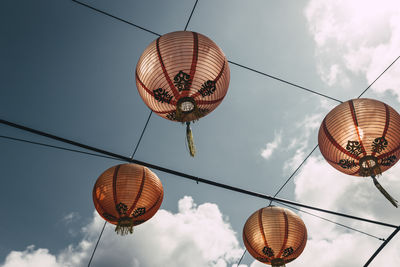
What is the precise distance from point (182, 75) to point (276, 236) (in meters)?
3.09

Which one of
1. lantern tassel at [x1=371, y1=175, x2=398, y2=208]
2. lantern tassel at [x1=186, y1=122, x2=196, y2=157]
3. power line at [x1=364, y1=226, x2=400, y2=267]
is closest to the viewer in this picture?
lantern tassel at [x1=186, y1=122, x2=196, y2=157]

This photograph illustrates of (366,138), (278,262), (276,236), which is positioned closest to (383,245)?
(278,262)

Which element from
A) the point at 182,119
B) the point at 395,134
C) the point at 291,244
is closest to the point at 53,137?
the point at 182,119

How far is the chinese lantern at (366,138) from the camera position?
3.44 metres

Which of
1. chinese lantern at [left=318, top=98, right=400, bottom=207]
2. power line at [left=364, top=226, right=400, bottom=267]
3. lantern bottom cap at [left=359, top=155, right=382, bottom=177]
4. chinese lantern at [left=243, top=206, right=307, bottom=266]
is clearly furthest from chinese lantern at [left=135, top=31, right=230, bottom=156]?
power line at [left=364, top=226, right=400, bottom=267]

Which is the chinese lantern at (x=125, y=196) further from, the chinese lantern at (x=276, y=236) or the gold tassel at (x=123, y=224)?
the chinese lantern at (x=276, y=236)

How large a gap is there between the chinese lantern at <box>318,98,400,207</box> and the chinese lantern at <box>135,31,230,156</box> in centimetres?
173

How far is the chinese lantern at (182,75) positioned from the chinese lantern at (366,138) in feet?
5.67

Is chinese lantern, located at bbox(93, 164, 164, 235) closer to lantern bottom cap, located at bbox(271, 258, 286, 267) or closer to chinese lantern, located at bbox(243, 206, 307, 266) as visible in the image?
chinese lantern, located at bbox(243, 206, 307, 266)

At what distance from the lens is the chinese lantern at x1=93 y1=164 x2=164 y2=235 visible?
401 centimetres

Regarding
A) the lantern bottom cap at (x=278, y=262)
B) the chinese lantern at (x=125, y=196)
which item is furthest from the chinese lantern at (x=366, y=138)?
the chinese lantern at (x=125, y=196)

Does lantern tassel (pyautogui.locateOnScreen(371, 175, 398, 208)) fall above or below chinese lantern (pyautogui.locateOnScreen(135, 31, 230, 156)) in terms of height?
below

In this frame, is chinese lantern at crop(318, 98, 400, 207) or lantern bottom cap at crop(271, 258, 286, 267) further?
lantern bottom cap at crop(271, 258, 286, 267)

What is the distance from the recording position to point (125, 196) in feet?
13.2
